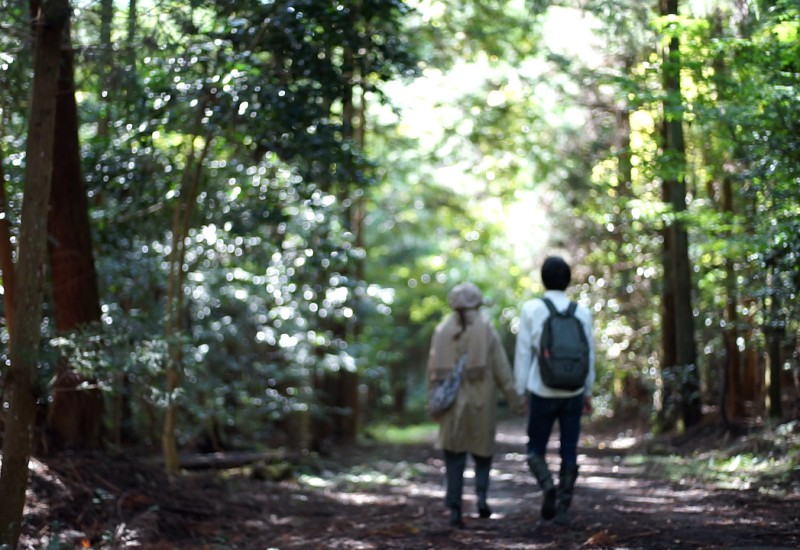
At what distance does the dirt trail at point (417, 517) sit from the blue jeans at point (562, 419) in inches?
24.3

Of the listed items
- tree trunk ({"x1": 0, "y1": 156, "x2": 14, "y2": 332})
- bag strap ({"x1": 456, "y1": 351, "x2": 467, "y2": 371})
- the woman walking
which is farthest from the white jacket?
tree trunk ({"x1": 0, "y1": 156, "x2": 14, "y2": 332})

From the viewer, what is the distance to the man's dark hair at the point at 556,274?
8.52m

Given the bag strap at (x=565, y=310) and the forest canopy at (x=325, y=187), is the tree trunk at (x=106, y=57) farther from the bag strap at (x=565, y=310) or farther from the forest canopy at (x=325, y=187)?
the bag strap at (x=565, y=310)

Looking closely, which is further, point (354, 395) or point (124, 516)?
point (354, 395)

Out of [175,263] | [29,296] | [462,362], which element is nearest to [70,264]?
[175,263]

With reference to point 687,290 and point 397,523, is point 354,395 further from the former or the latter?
point 397,523

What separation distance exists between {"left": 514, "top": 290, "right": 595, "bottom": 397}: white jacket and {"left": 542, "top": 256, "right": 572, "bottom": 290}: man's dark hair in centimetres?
11

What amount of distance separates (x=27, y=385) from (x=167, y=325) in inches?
144

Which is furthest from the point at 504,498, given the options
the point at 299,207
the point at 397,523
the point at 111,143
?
the point at 111,143

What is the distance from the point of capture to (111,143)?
→ 11.1 meters

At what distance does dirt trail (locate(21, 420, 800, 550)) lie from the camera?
7.60m

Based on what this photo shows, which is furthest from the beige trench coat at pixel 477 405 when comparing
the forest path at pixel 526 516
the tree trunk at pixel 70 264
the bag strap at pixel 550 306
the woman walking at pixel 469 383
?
the tree trunk at pixel 70 264

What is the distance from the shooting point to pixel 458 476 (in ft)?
29.0

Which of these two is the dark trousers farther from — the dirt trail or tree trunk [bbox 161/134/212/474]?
tree trunk [bbox 161/134/212/474]
